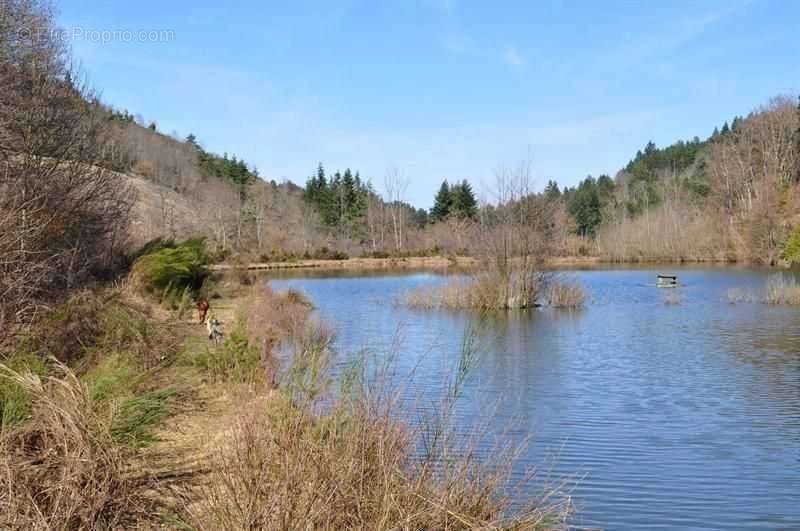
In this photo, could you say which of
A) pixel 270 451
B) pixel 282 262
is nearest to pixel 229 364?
pixel 270 451

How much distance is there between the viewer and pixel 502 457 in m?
6.14

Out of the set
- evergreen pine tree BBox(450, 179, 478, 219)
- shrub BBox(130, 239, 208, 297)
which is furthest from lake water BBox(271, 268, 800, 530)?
evergreen pine tree BBox(450, 179, 478, 219)

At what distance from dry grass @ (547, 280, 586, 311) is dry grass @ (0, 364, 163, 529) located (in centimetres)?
2638

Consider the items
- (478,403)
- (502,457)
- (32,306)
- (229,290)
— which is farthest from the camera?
(229,290)

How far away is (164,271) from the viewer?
2155 centimetres

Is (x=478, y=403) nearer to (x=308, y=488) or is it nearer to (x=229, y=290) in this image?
(x=308, y=488)

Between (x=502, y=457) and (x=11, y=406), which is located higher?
(x=11, y=406)

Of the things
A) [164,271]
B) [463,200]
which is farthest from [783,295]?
[463,200]

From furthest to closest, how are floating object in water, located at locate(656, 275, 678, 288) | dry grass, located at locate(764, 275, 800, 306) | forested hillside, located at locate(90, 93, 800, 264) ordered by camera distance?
forested hillside, located at locate(90, 93, 800, 264), floating object in water, located at locate(656, 275, 678, 288), dry grass, located at locate(764, 275, 800, 306)

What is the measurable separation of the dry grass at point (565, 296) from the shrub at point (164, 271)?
45.9 feet

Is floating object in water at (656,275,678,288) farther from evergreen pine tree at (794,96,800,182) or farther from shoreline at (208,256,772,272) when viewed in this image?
evergreen pine tree at (794,96,800,182)

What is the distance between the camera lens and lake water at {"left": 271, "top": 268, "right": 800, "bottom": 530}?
9023mm

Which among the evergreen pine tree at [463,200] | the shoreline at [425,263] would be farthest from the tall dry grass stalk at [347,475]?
the evergreen pine tree at [463,200]

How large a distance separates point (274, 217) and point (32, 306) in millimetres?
95711
